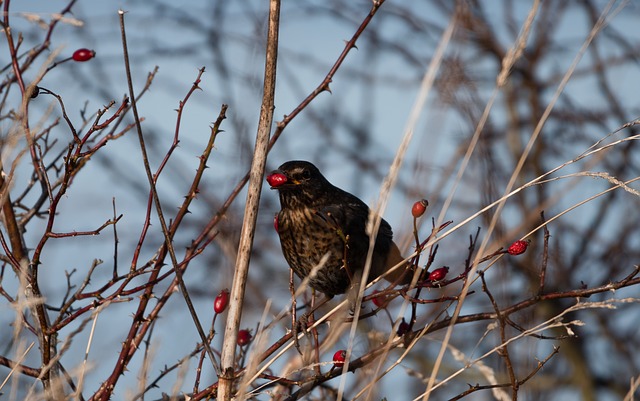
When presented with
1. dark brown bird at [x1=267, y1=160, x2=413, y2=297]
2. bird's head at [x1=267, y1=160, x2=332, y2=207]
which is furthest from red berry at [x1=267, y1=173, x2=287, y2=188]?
bird's head at [x1=267, y1=160, x2=332, y2=207]

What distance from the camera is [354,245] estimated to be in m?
3.50

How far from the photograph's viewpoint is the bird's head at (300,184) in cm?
358

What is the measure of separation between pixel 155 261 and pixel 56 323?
0.33 meters

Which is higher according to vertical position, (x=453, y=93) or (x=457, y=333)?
(x=457, y=333)

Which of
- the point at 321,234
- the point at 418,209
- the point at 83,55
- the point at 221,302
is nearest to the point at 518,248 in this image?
the point at 418,209

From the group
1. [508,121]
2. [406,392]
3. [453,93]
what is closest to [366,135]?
[508,121]

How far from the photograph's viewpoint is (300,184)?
3.60 m

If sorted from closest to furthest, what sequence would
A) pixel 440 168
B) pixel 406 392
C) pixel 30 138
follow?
1. pixel 30 138
2. pixel 440 168
3. pixel 406 392

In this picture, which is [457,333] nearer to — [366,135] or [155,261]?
[366,135]

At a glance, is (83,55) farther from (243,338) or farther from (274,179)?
(243,338)

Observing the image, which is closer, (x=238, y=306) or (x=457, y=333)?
(x=238, y=306)

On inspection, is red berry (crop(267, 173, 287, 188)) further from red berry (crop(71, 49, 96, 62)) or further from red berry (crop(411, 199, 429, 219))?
red berry (crop(411, 199, 429, 219))

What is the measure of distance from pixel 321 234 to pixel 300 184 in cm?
27

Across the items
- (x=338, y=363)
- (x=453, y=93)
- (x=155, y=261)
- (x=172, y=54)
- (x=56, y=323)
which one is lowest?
(x=338, y=363)
